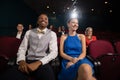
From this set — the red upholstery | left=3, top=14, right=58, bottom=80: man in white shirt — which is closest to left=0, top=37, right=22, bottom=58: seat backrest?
left=3, top=14, right=58, bottom=80: man in white shirt

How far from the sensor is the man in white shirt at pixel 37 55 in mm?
2408

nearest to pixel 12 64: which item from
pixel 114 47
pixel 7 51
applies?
pixel 7 51

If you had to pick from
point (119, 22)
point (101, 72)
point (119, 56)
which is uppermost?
point (119, 22)

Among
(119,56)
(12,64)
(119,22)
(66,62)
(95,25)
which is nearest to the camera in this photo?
(12,64)

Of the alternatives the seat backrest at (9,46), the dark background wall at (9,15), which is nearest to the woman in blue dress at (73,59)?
the seat backrest at (9,46)

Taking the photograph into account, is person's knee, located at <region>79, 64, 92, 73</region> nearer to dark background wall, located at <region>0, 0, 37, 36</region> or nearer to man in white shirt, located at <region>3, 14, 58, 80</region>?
man in white shirt, located at <region>3, 14, 58, 80</region>

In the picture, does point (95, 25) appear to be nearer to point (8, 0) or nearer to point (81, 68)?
point (8, 0)

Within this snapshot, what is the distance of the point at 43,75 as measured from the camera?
7.84 ft

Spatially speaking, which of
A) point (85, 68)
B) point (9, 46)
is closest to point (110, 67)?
point (85, 68)

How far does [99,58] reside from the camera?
2.95 metres

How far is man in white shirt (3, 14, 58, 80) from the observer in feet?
7.90

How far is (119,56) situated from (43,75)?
46.5 inches

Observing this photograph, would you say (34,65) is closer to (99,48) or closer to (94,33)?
(99,48)

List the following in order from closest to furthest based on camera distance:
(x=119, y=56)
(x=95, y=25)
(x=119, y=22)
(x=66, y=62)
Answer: (x=66, y=62) < (x=119, y=56) < (x=119, y=22) < (x=95, y=25)
